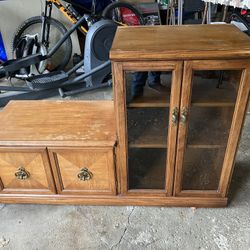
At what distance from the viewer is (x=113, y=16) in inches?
143

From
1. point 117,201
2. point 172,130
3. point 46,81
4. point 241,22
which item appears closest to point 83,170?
point 117,201

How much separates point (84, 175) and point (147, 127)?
0.45 metres

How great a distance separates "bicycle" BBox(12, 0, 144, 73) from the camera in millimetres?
3137

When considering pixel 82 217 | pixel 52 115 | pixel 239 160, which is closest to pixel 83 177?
pixel 82 217

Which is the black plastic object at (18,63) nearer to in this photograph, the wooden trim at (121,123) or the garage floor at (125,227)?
the garage floor at (125,227)

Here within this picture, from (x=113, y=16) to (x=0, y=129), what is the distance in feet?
8.97

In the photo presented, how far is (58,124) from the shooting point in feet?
4.86

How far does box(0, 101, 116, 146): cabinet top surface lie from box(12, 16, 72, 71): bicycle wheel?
1.73 m

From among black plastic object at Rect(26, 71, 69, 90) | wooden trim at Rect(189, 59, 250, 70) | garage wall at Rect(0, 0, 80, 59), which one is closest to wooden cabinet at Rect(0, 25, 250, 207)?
wooden trim at Rect(189, 59, 250, 70)

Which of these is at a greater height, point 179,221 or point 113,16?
point 113,16

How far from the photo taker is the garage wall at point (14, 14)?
3.30 m

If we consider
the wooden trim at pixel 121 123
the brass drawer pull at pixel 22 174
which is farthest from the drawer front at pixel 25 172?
the wooden trim at pixel 121 123

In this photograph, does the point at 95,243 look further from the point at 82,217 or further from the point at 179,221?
the point at 179,221

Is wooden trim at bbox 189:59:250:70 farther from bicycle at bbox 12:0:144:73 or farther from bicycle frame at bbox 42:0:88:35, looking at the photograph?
bicycle frame at bbox 42:0:88:35
